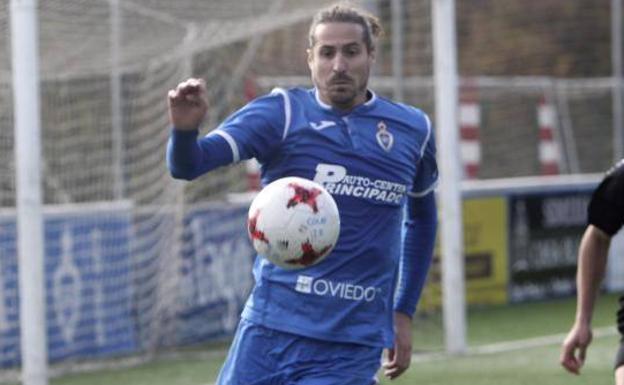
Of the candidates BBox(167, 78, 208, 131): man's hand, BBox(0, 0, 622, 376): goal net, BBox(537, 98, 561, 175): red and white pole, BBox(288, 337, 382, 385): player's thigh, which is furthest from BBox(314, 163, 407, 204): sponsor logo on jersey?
BBox(537, 98, 561, 175): red and white pole

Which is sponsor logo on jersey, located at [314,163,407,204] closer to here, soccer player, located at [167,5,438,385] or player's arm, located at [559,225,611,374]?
soccer player, located at [167,5,438,385]

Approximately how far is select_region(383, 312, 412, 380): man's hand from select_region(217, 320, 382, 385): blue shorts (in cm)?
37

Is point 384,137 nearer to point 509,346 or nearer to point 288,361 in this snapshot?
point 288,361

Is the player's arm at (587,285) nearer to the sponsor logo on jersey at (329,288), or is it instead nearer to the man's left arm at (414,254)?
the man's left arm at (414,254)

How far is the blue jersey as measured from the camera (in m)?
5.41

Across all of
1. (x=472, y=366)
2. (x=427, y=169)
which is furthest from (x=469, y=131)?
(x=427, y=169)

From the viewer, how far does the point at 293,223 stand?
508 centimetres

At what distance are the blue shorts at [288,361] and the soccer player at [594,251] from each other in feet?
2.48

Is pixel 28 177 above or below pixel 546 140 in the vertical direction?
above

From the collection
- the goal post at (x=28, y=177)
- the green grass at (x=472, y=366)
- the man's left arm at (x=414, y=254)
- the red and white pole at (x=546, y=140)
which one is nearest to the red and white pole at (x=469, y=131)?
the red and white pole at (x=546, y=140)

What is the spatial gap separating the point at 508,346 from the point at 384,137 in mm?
7433

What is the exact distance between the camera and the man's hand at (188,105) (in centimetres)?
495

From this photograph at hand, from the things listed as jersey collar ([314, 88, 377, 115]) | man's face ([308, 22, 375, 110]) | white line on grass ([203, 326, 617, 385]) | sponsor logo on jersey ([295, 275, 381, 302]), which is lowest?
white line on grass ([203, 326, 617, 385])

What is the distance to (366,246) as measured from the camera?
5508mm
